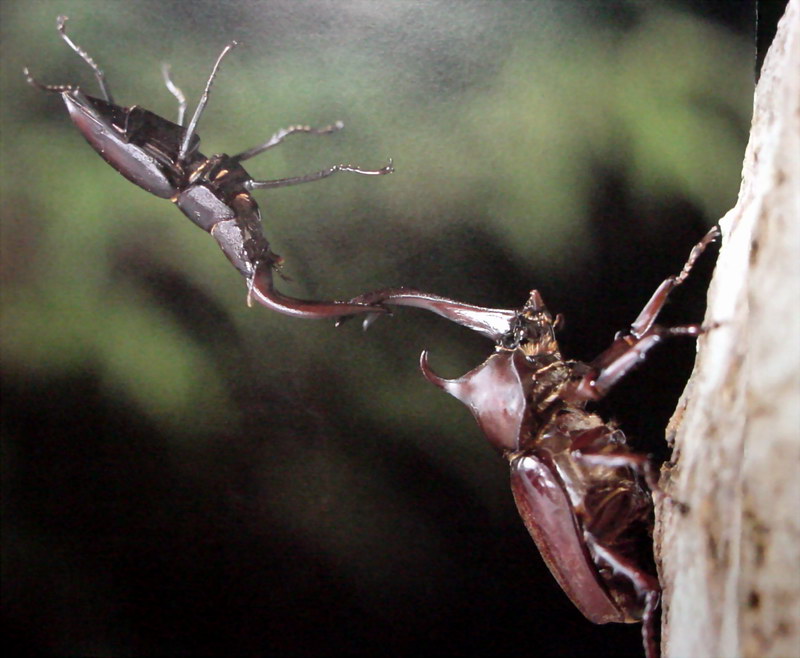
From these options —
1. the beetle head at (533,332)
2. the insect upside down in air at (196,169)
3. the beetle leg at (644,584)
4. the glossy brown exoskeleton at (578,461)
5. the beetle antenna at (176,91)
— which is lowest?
the beetle leg at (644,584)

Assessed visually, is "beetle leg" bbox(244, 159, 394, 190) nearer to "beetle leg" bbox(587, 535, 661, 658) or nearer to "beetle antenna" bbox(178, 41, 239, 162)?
"beetle antenna" bbox(178, 41, 239, 162)

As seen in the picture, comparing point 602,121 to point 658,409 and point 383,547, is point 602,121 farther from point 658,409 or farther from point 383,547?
point 383,547

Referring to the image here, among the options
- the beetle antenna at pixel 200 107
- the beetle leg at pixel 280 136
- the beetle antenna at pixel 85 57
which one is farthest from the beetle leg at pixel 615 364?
the beetle antenna at pixel 85 57

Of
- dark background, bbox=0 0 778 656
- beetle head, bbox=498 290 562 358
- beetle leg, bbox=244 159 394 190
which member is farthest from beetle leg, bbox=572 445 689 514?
beetle leg, bbox=244 159 394 190

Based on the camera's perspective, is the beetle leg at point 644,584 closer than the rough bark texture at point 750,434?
No

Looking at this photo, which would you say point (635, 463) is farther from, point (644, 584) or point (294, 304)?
point (294, 304)

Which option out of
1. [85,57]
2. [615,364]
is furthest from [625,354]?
[85,57]

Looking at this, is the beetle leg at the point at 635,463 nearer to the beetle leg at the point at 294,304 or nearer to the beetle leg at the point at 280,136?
the beetle leg at the point at 294,304
